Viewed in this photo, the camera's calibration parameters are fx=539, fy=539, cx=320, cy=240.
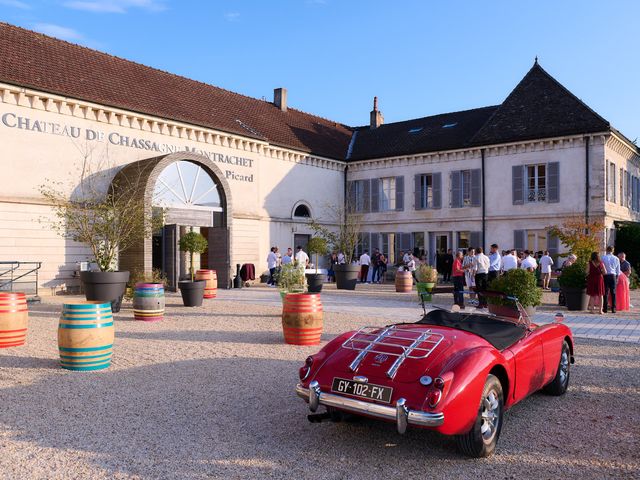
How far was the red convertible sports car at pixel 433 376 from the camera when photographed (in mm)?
3832

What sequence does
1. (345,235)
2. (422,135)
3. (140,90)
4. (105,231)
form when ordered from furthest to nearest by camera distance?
1. (422,135)
2. (345,235)
3. (140,90)
4. (105,231)

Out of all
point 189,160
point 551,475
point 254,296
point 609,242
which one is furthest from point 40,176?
point 609,242

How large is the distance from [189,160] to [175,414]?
14.9m

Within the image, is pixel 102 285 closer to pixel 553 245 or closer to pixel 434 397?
pixel 434 397

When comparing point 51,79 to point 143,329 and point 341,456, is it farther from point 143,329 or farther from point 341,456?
point 341,456

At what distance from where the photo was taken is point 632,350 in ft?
27.2

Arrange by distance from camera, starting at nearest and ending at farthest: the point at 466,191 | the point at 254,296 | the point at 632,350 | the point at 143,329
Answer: the point at 632,350 < the point at 143,329 < the point at 254,296 < the point at 466,191

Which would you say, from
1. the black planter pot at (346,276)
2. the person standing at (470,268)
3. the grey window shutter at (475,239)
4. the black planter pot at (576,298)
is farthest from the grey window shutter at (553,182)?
the black planter pot at (576,298)

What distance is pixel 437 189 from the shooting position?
25.9 meters

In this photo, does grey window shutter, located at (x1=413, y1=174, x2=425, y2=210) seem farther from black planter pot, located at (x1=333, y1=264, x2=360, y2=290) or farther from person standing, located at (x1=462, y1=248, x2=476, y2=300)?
person standing, located at (x1=462, y1=248, x2=476, y2=300)

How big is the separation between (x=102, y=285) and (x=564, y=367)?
9.51 metres

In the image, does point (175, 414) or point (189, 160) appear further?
point (189, 160)

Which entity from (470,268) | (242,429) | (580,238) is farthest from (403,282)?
(242,429)

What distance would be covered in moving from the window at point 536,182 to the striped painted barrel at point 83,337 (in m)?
20.6
